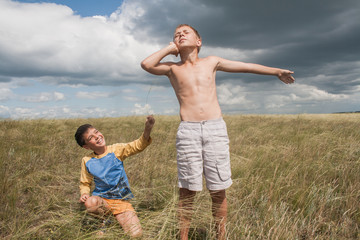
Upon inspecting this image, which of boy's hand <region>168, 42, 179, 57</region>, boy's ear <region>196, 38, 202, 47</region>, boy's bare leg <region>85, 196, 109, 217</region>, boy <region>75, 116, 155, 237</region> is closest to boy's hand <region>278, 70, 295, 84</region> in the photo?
boy's ear <region>196, 38, 202, 47</region>

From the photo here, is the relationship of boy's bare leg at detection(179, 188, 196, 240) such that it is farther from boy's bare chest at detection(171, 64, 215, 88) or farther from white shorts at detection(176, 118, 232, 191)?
boy's bare chest at detection(171, 64, 215, 88)

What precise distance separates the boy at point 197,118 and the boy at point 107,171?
1.62ft

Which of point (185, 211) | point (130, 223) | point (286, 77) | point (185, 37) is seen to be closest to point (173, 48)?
point (185, 37)

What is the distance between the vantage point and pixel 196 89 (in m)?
2.15

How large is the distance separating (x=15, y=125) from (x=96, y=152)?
24.1ft

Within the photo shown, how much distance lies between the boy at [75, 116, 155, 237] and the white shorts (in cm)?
48

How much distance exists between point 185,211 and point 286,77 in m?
1.61

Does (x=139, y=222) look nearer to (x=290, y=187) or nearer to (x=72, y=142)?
(x=290, y=187)

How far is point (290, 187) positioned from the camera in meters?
2.87

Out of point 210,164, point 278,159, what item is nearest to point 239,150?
point 278,159

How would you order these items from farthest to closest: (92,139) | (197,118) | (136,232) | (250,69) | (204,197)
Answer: (204,197), (92,139), (250,69), (197,118), (136,232)

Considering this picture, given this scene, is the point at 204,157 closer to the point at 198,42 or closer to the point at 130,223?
the point at 130,223

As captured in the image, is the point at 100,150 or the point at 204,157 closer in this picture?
the point at 204,157

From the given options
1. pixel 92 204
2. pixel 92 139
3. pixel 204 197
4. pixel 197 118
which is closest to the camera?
pixel 197 118
